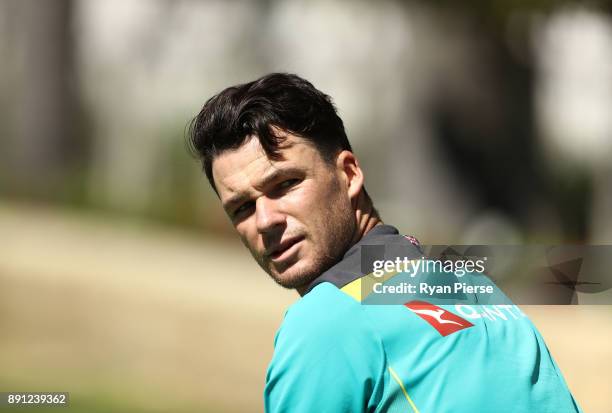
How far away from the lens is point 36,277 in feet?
32.8

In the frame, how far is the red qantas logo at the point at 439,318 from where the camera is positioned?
221cm

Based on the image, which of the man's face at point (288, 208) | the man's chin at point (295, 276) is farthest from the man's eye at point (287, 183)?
the man's chin at point (295, 276)

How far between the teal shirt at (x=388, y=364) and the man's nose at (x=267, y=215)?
0.43 meters

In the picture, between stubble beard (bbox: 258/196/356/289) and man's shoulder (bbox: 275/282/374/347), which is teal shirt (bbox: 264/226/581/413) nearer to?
man's shoulder (bbox: 275/282/374/347)

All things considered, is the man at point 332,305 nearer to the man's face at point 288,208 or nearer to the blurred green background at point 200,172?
the man's face at point 288,208

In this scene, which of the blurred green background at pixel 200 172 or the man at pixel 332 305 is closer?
the man at pixel 332 305

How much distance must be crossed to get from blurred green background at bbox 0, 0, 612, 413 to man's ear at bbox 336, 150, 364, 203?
170 inches

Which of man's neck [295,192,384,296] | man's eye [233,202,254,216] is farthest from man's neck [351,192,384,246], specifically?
man's eye [233,202,254,216]

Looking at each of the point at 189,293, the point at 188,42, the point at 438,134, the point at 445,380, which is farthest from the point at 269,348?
the point at 188,42

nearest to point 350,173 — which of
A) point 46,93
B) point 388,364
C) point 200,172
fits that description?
point 388,364

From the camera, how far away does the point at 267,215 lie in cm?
267

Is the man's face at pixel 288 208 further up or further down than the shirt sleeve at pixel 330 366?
further up

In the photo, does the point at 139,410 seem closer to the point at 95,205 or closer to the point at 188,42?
the point at 95,205

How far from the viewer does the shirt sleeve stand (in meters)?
2.09
